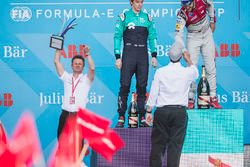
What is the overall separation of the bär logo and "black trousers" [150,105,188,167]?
7.68 ft

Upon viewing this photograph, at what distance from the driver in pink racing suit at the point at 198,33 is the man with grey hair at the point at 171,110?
0.86 m

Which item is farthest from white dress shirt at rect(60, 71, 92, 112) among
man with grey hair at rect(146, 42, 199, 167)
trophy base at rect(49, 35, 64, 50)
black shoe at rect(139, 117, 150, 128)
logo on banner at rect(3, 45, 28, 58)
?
logo on banner at rect(3, 45, 28, 58)

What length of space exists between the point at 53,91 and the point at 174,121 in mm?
2051

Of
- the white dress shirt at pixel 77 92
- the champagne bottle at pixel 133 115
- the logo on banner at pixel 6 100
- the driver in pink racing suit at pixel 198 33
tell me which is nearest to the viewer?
the white dress shirt at pixel 77 92

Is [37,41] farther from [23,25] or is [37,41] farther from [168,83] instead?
[168,83]

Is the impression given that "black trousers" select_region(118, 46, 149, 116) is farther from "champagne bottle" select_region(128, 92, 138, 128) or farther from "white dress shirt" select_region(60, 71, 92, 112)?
"white dress shirt" select_region(60, 71, 92, 112)

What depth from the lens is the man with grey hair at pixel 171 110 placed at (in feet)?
12.9

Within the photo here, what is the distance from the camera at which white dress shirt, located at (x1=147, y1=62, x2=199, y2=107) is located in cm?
401

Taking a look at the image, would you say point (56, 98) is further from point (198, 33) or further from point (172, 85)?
point (172, 85)

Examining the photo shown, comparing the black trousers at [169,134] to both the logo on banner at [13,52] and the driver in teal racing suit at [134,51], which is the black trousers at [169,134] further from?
the logo on banner at [13,52]

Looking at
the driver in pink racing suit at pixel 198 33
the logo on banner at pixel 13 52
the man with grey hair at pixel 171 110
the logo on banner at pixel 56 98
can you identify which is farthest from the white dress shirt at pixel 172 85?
the logo on banner at pixel 13 52

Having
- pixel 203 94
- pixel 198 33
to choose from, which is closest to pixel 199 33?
pixel 198 33

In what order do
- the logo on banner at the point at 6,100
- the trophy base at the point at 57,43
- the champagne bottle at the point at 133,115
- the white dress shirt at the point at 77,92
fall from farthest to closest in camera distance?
1. the logo on banner at the point at 6,100
2. the champagne bottle at the point at 133,115
3. the trophy base at the point at 57,43
4. the white dress shirt at the point at 77,92

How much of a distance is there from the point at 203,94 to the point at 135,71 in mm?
717
